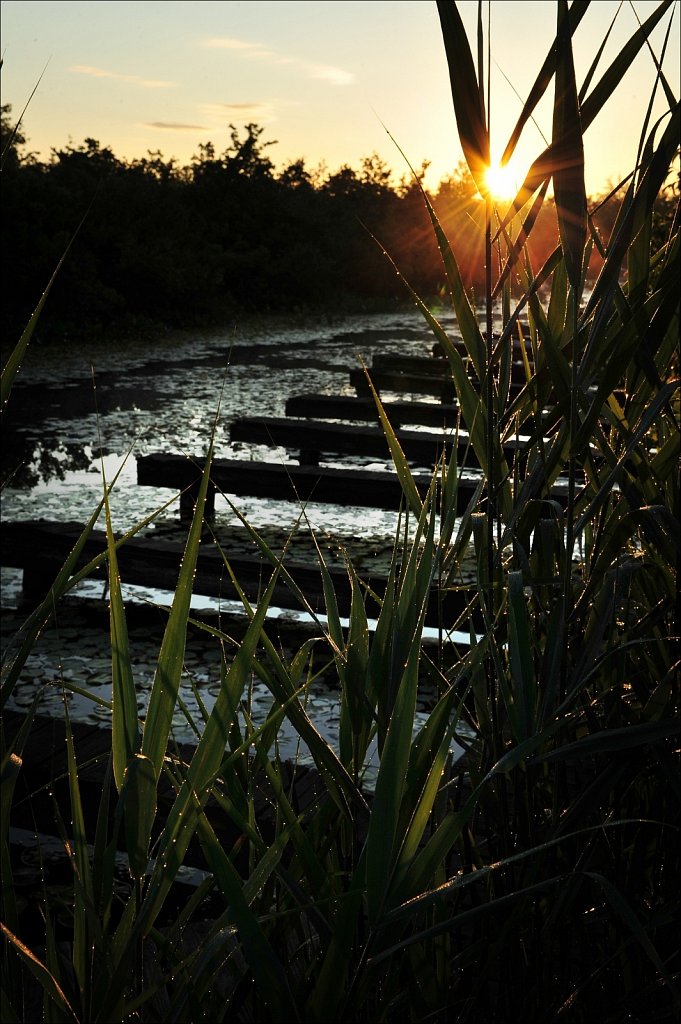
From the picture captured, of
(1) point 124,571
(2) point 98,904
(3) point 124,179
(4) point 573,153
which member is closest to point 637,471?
(4) point 573,153

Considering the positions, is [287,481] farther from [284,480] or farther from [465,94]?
[465,94]

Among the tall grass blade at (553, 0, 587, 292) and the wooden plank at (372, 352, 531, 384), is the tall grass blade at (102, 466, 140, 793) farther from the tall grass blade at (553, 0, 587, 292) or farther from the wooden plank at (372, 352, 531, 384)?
the wooden plank at (372, 352, 531, 384)

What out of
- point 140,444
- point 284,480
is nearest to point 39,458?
point 140,444

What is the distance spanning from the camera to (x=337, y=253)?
1128 inches

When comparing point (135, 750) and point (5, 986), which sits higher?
point (135, 750)

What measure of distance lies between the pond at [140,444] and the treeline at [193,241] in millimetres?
1419

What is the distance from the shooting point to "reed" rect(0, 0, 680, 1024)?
78 cm

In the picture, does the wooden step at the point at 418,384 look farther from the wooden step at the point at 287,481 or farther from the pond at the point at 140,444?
the wooden step at the point at 287,481

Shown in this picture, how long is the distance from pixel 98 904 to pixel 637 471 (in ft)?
2.33

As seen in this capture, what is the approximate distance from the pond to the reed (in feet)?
0.45

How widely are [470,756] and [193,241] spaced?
72.7ft

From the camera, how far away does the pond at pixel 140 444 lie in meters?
3.44

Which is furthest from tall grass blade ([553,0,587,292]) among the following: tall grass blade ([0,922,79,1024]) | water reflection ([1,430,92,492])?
water reflection ([1,430,92,492])

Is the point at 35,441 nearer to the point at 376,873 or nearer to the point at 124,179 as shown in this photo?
the point at 376,873
